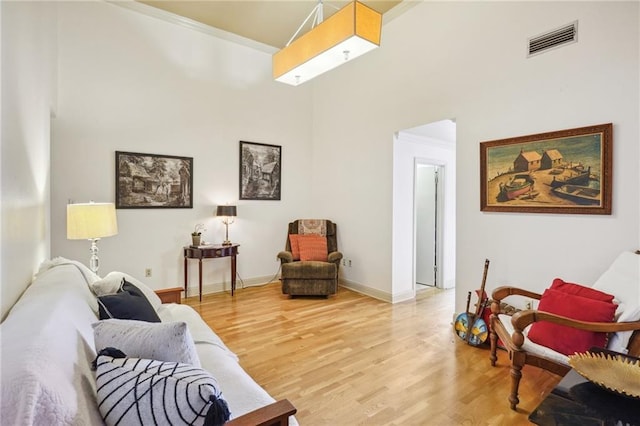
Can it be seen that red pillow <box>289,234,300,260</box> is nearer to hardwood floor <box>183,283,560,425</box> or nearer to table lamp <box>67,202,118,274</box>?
hardwood floor <box>183,283,560,425</box>

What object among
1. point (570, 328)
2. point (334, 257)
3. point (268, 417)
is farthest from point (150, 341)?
point (334, 257)

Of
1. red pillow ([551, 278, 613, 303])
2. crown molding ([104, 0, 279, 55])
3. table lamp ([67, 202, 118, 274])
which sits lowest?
red pillow ([551, 278, 613, 303])

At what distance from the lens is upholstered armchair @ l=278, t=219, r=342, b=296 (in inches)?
178

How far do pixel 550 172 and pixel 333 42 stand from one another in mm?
2180

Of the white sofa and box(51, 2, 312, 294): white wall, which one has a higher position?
box(51, 2, 312, 294): white wall

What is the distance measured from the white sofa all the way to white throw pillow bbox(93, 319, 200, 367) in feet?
0.24

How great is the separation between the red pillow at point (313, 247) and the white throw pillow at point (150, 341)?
3.76 m

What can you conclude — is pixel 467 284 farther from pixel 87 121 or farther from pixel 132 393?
pixel 87 121

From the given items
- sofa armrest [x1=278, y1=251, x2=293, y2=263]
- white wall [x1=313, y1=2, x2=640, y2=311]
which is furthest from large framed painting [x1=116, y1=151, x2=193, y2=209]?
white wall [x1=313, y1=2, x2=640, y2=311]

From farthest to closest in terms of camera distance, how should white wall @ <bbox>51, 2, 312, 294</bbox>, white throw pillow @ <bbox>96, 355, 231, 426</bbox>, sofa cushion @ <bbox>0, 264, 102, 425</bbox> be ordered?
white wall @ <bbox>51, 2, 312, 294</bbox>, white throw pillow @ <bbox>96, 355, 231, 426</bbox>, sofa cushion @ <bbox>0, 264, 102, 425</bbox>

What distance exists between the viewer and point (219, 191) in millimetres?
4887

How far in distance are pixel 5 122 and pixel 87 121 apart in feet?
10.3

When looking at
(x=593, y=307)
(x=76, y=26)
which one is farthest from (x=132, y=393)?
(x=76, y=26)

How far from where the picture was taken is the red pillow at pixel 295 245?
5039 millimetres
